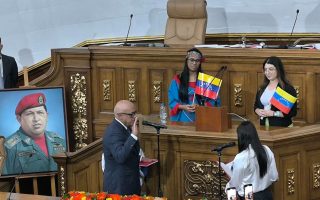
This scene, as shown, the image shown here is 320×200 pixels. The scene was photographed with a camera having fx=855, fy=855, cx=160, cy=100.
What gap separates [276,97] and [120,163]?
5.94 ft

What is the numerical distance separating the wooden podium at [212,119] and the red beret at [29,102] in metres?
2.12

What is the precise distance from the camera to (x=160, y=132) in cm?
800

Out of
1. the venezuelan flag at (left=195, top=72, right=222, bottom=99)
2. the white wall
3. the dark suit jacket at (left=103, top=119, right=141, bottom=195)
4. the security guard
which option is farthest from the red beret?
the white wall

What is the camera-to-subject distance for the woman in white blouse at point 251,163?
6.74 meters

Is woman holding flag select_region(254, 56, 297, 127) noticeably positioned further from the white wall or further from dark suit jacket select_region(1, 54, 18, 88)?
the white wall

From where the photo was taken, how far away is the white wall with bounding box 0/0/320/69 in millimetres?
12016

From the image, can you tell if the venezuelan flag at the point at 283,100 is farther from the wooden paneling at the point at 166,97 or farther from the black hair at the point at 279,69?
the wooden paneling at the point at 166,97

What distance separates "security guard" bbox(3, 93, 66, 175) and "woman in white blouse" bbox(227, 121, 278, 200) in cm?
295

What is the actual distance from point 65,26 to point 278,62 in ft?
16.4

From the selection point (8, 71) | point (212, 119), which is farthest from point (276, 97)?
point (8, 71)

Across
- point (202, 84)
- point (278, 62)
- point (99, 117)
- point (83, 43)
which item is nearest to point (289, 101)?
point (278, 62)

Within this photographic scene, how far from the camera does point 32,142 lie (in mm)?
9273

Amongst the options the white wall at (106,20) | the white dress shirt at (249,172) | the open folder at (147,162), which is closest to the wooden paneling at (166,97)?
the open folder at (147,162)

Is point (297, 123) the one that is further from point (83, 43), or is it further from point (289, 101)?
point (83, 43)
